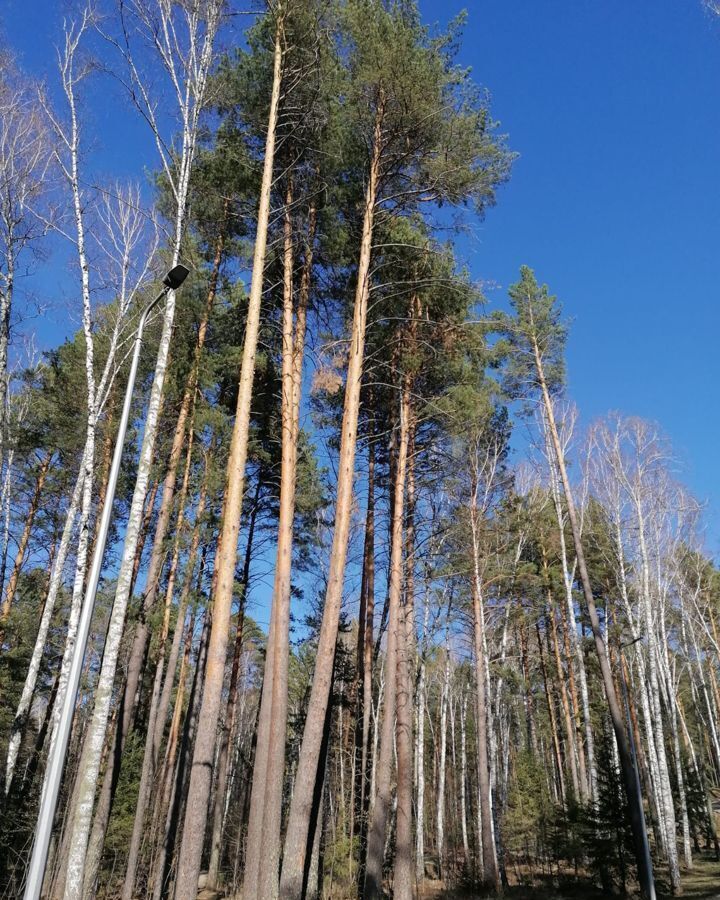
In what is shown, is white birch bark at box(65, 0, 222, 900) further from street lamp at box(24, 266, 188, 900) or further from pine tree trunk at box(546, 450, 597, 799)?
pine tree trunk at box(546, 450, 597, 799)

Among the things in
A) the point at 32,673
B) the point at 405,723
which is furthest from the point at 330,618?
the point at 32,673

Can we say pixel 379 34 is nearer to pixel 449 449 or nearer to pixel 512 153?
pixel 512 153

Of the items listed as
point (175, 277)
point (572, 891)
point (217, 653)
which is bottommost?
point (572, 891)

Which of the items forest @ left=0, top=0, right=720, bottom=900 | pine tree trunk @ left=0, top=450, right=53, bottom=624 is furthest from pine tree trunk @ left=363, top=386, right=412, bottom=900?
pine tree trunk @ left=0, top=450, right=53, bottom=624

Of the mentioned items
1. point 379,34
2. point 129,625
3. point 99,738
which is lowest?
point 99,738

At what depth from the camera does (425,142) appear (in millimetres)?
10789

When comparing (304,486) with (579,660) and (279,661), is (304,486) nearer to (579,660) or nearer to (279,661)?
(279,661)

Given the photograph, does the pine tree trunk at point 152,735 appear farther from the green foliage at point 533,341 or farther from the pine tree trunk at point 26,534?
the green foliage at point 533,341

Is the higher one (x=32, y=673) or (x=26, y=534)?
(x=26, y=534)

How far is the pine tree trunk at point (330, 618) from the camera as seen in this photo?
7.23 m

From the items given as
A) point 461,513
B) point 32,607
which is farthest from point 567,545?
point 32,607

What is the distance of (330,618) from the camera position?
8.26m

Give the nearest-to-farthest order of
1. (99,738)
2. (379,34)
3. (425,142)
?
(99,738) → (379,34) → (425,142)

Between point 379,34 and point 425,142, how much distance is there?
1893mm
